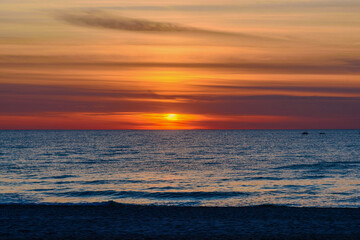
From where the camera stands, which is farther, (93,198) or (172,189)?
(172,189)

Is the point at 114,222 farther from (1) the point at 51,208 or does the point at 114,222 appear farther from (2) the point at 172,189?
(2) the point at 172,189

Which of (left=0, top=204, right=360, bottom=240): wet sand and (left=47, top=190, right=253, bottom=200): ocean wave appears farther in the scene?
(left=47, top=190, right=253, bottom=200): ocean wave

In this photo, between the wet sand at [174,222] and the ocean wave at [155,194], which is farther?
the ocean wave at [155,194]

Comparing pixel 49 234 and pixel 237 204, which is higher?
pixel 49 234

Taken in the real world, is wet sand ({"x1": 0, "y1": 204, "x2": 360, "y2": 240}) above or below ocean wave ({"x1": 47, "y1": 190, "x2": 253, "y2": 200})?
above

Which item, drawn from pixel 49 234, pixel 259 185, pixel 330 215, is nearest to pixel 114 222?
pixel 49 234

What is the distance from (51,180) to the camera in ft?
147

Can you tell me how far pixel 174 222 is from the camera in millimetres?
20906

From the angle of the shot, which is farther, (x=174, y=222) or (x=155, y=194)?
(x=155, y=194)

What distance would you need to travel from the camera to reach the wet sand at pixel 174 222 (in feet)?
58.2

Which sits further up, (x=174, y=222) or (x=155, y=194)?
(x=174, y=222)

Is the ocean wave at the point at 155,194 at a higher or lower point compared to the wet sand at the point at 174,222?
lower

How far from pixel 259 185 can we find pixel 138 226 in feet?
76.3

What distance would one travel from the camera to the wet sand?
1775 cm
